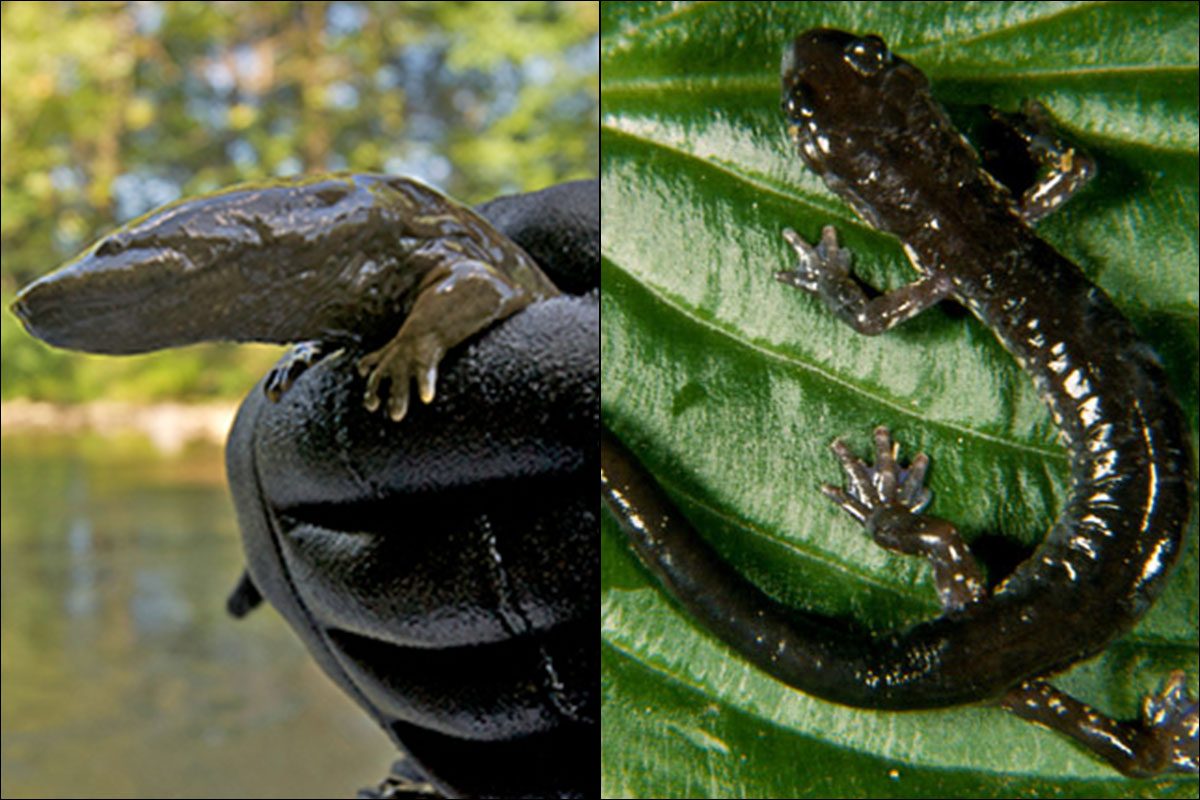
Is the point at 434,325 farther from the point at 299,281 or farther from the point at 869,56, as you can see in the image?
the point at 869,56

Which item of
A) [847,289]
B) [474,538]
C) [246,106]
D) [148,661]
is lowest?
[148,661]

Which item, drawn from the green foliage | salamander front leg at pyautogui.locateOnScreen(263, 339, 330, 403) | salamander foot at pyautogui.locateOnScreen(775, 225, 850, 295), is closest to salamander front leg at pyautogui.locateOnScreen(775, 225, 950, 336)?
salamander foot at pyautogui.locateOnScreen(775, 225, 850, 295)

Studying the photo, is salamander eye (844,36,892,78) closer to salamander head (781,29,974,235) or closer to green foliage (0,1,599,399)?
salamander head (781,29,974,235)

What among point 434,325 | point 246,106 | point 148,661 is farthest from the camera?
point 246,106

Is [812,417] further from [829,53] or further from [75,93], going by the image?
[75,93]

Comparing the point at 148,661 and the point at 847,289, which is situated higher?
the point at 847,289

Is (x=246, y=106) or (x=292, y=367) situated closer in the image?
(x=292, y=367)

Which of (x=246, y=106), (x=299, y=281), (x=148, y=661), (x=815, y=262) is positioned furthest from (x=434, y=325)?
(x=246, y=106)

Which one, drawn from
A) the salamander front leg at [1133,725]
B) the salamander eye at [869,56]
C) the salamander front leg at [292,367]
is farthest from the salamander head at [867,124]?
the salamander front leg at [292,367]
